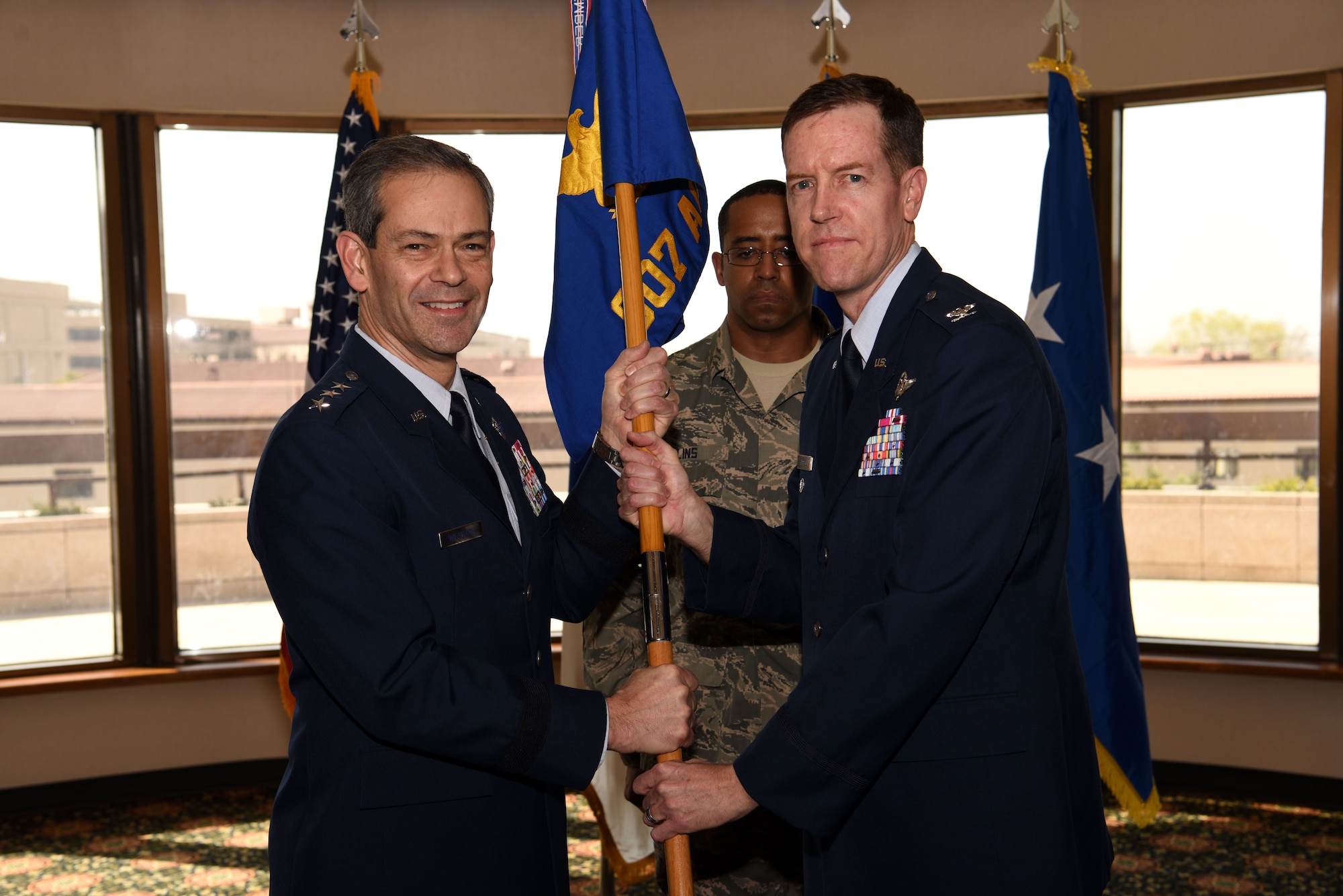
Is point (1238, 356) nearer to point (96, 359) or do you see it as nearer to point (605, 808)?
point (605, 808)

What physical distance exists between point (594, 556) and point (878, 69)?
3234 millimetres

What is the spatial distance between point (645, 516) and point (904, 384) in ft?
1.72

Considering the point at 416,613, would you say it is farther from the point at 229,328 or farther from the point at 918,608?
the point at 229,328

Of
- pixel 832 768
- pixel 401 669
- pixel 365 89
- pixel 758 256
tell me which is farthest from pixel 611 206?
pixel 365 89

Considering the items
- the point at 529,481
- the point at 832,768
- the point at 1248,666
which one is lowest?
the point at 1248,666

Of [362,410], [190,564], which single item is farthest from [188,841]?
[362,410]

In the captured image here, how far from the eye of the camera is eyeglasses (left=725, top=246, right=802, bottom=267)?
106 inches

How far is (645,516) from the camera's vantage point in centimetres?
182

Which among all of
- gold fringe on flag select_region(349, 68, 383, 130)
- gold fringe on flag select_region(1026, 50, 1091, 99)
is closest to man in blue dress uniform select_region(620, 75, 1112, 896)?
gold fringe on flag select_region(1026, 50, 1091, 99)

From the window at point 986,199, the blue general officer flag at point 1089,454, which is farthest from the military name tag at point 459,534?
the window at point 986,199

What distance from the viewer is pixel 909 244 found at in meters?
1.71

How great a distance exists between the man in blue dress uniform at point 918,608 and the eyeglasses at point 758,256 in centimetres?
100

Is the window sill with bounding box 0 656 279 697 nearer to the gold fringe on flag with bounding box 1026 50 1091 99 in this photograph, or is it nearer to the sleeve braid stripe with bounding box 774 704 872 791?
the sleeve braid stripe with bounding box 774 704 872 791

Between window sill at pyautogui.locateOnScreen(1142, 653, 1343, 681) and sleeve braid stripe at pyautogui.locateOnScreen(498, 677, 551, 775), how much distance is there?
11.7ft
